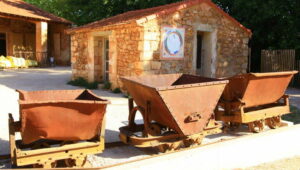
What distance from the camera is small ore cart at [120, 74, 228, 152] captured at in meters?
4.05

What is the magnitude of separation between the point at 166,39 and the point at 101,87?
133 inches

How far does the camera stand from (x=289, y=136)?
5.08 meters

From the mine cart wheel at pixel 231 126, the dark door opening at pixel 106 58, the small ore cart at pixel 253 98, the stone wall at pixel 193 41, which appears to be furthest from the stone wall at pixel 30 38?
the small ore cart at pixel 253 98

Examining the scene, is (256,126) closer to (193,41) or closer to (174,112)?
(174,112)

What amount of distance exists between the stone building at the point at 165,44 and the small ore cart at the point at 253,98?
4043 millimetres

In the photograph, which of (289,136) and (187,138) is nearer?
(187,138)

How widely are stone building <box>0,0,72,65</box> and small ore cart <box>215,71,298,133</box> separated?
1663cm

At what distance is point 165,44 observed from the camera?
9.41 metres

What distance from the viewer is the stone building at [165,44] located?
915 centimetres

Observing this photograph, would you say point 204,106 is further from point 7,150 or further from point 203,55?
point 203,55

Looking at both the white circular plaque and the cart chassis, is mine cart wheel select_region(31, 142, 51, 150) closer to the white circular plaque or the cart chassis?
the cart chassis

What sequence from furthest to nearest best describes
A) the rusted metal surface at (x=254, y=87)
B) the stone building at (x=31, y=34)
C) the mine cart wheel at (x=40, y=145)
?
the stone building at (x=31, y=34) → the rusted metal surface at (x=254, y=87) → the mine cart wheel at (x=40, y=145)

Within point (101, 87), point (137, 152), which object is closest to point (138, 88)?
point (137, 152)

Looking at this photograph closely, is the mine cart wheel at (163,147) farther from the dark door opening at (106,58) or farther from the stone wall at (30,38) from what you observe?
the stone wall at (30,38)
